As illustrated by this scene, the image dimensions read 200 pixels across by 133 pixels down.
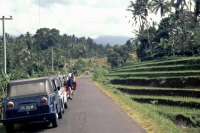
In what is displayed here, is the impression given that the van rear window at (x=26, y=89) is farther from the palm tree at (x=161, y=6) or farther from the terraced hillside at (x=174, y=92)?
the palm tree at (x=161, y=6)

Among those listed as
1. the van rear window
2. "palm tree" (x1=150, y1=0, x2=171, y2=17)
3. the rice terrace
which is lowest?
the rice terrace

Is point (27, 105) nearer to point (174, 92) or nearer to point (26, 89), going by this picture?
point (26, 89)

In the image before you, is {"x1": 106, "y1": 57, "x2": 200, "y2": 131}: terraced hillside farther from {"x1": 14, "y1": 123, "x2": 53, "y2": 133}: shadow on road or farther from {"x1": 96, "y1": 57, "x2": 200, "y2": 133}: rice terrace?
{"x1": 14, "y1": 123, "x2": 53, "y2": 133}: shadow on road

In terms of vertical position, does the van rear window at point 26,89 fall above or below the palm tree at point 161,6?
below

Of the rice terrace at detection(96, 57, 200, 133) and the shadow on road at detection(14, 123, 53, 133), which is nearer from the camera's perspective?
the shadow on road at detection(14, 123, 53, 133)

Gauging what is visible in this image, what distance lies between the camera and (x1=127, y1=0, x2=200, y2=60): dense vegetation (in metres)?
44.8

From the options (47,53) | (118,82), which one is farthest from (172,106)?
(47,53)

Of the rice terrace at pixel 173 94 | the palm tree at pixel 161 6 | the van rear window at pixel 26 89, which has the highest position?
the palm tree at pixel 161 6

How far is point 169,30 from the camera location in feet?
198

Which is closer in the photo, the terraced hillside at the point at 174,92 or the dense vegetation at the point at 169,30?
the terraced hillside at the point at 174,92

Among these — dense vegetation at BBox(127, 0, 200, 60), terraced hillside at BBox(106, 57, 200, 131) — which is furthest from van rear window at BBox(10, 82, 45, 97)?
dense vegetation at BBox(127, 0, 200, 60)

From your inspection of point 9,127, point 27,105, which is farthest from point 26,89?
point 9,127

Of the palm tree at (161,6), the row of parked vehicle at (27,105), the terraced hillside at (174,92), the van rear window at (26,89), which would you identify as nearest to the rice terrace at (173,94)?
the terraced hillside at (174,92)

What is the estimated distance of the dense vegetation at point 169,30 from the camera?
44750mm
